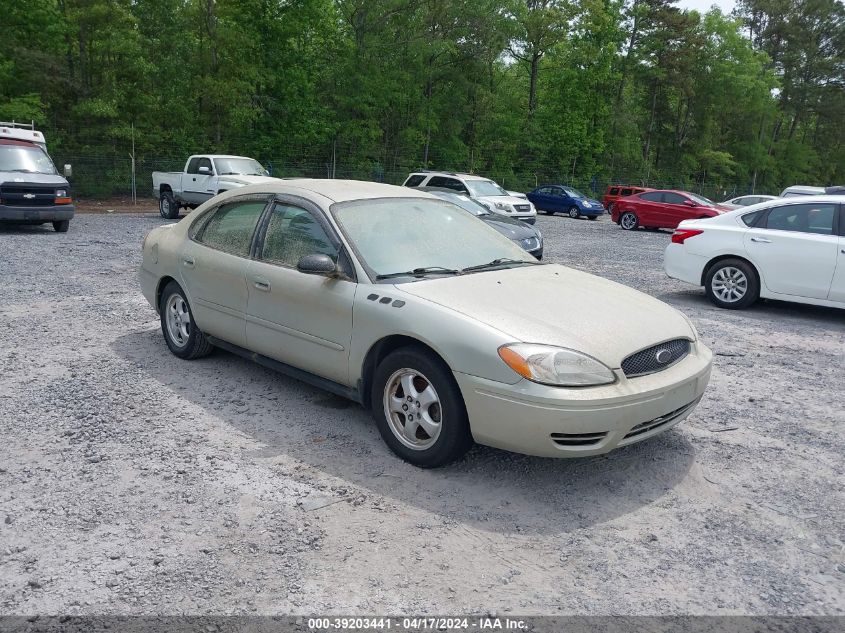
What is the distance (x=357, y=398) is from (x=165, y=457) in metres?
1.20

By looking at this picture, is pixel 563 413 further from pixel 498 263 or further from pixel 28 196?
pixel 28 196

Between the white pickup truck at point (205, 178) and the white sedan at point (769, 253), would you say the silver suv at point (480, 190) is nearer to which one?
the white pickup truck at point (205, 178)

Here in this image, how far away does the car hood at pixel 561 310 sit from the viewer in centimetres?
382

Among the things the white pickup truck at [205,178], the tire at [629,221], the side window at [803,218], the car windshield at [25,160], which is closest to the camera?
the side window at [803,218]

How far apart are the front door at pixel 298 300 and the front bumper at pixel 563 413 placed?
106 centimetres

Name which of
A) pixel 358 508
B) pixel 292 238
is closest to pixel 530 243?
pixel 292 238

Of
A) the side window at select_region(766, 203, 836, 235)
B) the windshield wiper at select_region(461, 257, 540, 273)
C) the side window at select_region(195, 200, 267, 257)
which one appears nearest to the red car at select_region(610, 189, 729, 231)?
the side window at select_region(766, 203, 836, 235)

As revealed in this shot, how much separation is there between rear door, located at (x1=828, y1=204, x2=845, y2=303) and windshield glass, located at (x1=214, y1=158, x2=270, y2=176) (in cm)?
1491

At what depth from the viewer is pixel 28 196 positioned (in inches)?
596

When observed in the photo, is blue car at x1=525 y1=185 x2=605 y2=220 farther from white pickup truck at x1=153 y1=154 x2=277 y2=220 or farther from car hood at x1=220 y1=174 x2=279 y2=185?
car hood at x1=220 y1=174 x2=279 y2=185

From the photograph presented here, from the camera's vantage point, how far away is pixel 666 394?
3.91m

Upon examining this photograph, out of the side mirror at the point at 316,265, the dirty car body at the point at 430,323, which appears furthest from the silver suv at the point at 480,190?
the side mirror at the point at 316,265

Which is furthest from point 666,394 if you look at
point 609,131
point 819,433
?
point 609,131

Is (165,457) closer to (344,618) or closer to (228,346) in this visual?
(228,346)
